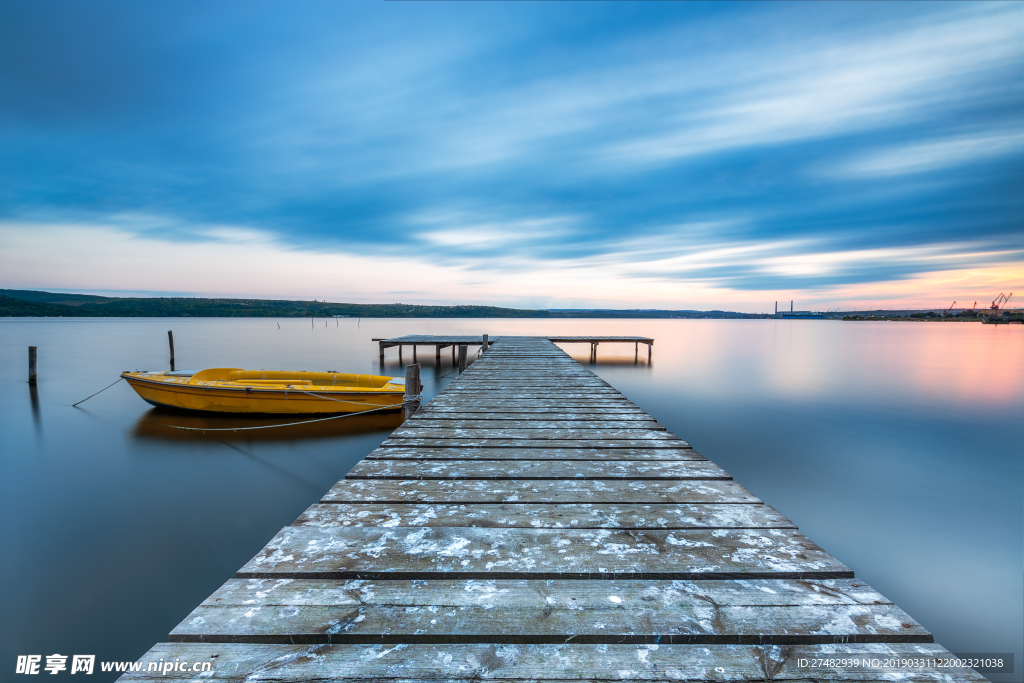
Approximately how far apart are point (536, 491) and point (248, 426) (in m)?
11.0

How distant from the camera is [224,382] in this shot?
11.2 metres

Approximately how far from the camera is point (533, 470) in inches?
126

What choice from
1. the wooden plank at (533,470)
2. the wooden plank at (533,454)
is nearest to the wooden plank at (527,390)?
the wooden plank at (533,454)

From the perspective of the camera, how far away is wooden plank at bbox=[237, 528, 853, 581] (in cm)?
183

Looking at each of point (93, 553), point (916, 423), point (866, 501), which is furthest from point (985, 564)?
point (93, 553)

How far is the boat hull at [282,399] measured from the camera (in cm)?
1098

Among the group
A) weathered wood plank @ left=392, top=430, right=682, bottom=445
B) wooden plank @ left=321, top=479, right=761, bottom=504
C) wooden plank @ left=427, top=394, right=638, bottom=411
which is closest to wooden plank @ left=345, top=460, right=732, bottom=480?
wooden plank @ left=321, top=479, right=761, bottom=504

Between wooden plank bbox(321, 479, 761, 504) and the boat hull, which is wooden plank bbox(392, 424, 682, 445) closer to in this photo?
wooden plank bbox(321, 479, 761, 504)

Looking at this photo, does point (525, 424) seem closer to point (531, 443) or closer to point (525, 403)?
point (531, 443)

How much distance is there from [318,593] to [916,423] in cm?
1736

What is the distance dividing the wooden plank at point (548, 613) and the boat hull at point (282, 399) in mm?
9331

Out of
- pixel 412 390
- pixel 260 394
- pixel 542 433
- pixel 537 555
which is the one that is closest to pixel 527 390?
pixel 412 390

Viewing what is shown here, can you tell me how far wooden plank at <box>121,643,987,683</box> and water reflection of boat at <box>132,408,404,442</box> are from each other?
963 centimetres

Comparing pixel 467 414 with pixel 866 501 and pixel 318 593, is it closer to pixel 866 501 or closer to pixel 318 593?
pixel 318 593
